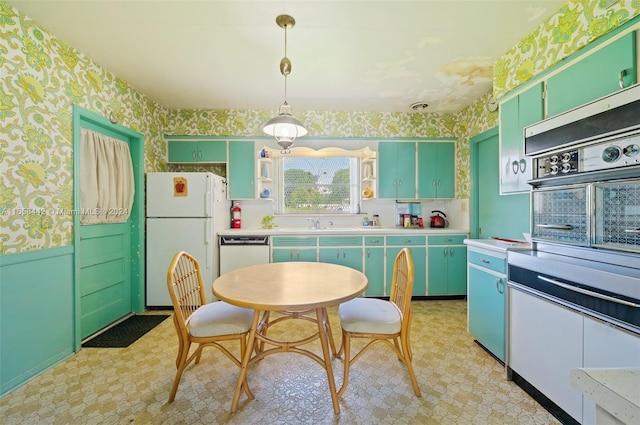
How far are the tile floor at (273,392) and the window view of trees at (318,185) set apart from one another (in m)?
2.21

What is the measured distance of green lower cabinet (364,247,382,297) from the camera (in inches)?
135

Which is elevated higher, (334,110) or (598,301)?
(334,110)

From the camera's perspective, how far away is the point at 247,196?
3.69m

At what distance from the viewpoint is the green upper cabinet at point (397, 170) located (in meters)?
3.76

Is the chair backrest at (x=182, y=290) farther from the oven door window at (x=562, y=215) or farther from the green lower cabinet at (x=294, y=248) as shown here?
the oven door window at (x=562, y=215)

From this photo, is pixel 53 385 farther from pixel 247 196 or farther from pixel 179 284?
pixel 247 196

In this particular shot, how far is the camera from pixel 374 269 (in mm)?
3439

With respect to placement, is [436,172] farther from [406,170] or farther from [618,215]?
[618,215]

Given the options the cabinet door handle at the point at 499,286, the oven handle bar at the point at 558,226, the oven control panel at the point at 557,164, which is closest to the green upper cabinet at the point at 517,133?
the oven control panel at the point at 557,164

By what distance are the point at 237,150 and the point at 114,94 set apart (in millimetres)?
1392

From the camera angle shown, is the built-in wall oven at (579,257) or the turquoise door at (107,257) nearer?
the built-in wall oven at (579,257)

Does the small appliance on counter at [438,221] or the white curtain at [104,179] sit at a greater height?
the white curtain at [104,179]

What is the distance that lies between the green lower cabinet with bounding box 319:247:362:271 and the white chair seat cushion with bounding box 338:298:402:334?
1.50m

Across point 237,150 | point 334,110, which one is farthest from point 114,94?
point 334,110
